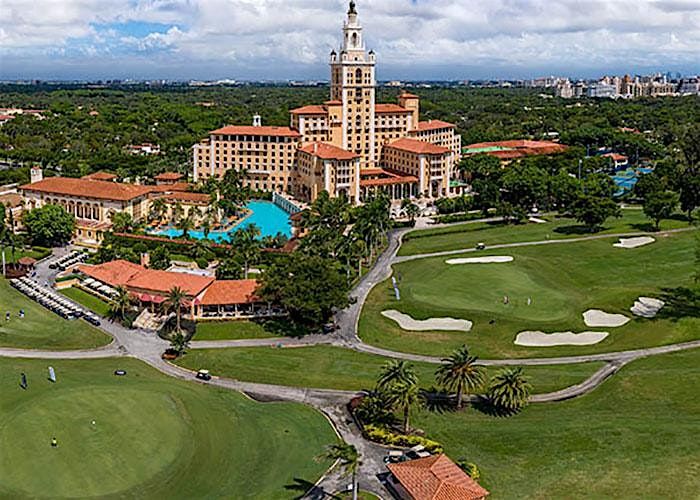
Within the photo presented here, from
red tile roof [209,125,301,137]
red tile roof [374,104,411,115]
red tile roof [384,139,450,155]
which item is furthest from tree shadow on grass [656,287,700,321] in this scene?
red tile roof [209,125,301,137]

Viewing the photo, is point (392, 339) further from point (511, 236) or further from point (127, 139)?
point (127, 139)

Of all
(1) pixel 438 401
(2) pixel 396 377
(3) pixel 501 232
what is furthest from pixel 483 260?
(2) pixel 396 377

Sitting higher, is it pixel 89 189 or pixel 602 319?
pixel 89 189

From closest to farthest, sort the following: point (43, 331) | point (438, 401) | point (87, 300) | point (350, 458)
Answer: point (350, 458)
point (438, 401)
point (43, 331)
point (87, 300)

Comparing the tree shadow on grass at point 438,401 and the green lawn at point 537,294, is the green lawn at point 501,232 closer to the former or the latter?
the green lawn at point 537,294

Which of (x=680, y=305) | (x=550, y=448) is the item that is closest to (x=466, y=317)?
(x=680, y=305)

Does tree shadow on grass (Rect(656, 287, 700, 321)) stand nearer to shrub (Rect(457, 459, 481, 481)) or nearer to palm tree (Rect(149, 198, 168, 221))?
shrub (Rect(457, 459, 481, 481))

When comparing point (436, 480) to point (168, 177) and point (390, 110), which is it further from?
point (390, 110)
